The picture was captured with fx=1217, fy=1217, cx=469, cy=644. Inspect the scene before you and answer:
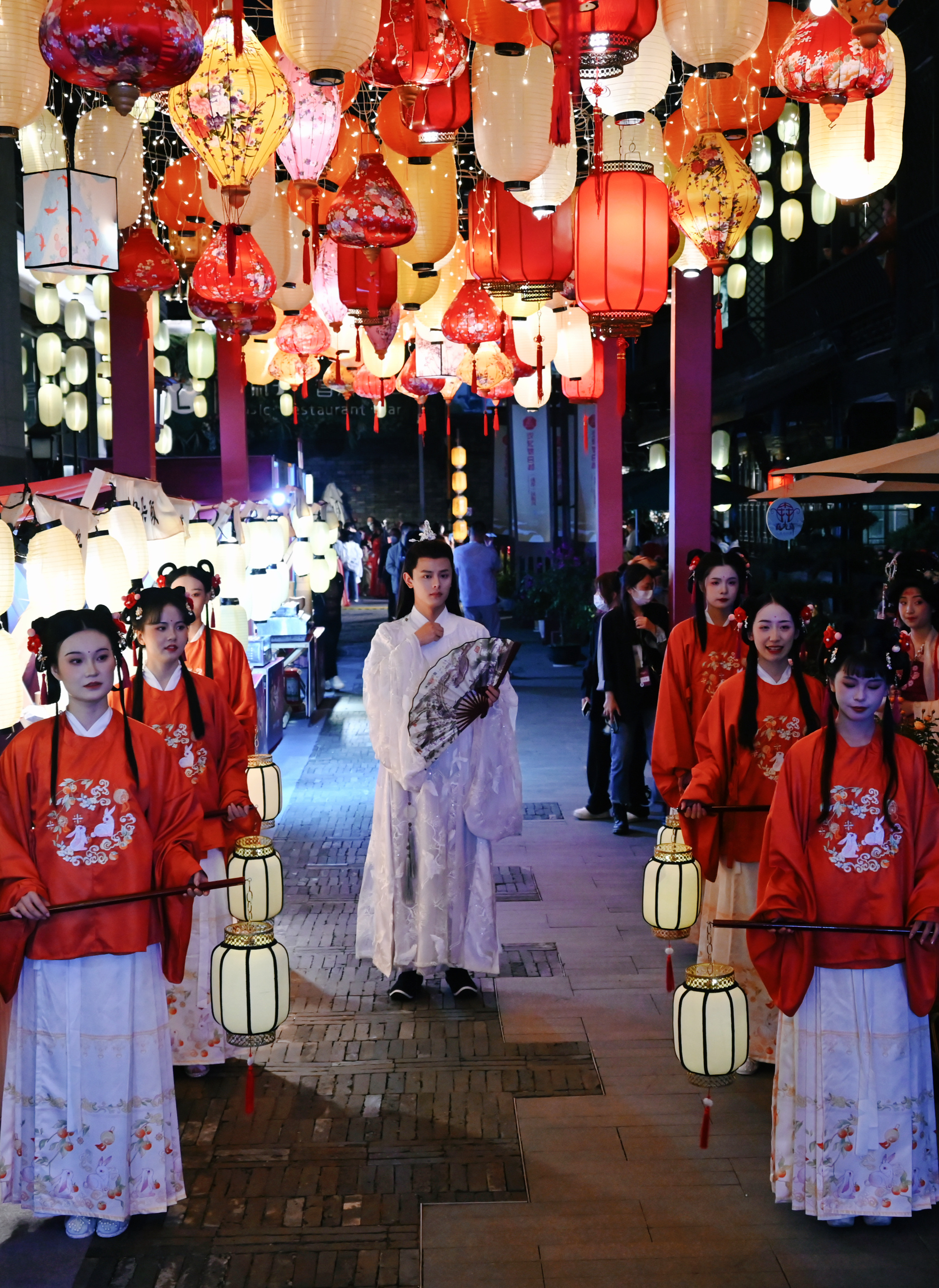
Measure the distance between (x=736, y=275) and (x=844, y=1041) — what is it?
8.51 m

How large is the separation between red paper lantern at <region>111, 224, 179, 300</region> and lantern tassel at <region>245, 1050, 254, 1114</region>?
4115 mm

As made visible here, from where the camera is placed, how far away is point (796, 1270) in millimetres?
3141

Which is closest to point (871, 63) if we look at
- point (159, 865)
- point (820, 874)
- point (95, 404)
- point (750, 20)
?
point (750, 20)

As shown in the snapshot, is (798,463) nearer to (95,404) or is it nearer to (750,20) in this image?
(750,20)

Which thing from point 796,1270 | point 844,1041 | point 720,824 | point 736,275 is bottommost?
point 796,1270

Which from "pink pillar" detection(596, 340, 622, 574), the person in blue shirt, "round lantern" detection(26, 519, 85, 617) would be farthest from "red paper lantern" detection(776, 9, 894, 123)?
the person in blue shirt

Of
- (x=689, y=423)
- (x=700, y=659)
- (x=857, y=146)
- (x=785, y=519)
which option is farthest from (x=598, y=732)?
(x=857, y=146)

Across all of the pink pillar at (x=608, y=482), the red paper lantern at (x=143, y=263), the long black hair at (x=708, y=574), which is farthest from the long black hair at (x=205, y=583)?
the pink pillar at (x=608, y=482)

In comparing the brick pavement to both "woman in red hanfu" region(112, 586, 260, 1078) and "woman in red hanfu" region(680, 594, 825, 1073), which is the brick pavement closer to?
"woman in red hanfu" region(112, 586, 260, 1078)

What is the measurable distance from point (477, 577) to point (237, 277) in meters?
8.35

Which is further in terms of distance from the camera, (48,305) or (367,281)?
(48,305)

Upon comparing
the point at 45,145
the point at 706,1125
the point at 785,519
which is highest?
the point at 45,145

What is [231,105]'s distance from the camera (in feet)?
14.2

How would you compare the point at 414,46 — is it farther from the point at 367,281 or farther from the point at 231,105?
the point at 367,281
